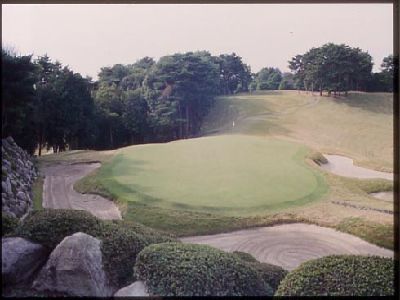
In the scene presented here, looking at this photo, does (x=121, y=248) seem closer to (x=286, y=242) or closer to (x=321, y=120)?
(x=286, y=242)

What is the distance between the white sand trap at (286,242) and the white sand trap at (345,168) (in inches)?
24.6

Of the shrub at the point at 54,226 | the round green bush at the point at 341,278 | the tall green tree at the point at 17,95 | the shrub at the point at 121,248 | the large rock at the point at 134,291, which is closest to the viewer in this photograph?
the round green bush at the point at 341,278

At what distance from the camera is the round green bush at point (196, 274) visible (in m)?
3.60

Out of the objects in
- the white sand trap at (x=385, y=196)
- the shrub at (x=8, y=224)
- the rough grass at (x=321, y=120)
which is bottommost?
the shrub at (x=8, y=224)

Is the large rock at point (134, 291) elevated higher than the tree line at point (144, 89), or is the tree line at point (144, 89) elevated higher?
the tree line at point (144, 89)

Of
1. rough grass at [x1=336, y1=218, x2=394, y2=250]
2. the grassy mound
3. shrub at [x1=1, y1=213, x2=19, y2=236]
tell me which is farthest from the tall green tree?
rough grass at [x1=336, y1=218, x2=394, y2=250]

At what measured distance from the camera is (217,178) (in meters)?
4.37

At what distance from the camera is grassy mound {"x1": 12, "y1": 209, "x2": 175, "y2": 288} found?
3887 mm

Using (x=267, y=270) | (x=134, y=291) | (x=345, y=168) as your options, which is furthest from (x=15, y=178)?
(x=345, y=168)

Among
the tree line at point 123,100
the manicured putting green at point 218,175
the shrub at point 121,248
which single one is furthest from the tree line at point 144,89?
the shrub at point 121,248

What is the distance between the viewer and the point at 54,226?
404cm

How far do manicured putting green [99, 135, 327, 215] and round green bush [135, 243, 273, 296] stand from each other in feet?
2.23

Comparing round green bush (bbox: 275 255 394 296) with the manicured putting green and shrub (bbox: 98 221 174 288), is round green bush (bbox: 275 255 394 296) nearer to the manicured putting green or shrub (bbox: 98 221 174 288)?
the manicured putting green

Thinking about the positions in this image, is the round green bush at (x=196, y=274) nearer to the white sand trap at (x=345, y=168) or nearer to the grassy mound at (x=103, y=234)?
the grassy mound at (x=103, y=234)
